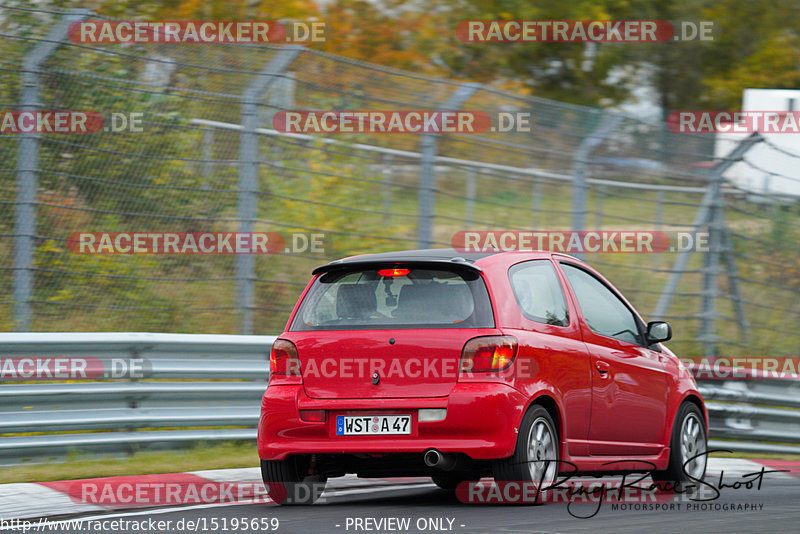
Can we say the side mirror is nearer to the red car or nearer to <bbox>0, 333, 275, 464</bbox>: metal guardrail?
the red car

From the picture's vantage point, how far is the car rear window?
283 inches

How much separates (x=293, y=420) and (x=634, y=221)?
7700 mm

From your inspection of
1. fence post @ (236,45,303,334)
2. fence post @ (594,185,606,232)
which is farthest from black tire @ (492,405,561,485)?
fence post @ (594,185,606,232)

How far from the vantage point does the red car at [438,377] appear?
23.0 ft

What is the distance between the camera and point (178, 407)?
10047mm

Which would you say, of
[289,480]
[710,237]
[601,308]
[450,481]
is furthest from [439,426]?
[710,237]

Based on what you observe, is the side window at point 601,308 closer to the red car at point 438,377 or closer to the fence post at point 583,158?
the red car at point 438,377

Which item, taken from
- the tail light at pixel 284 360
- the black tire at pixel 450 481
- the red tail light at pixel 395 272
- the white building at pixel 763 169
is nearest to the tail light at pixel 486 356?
the red tail light at pixel 395 272

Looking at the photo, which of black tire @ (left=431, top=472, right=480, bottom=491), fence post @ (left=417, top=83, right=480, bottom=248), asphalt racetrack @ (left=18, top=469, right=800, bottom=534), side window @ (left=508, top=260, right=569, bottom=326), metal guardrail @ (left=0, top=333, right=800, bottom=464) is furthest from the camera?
fence post @ (left=417, top=83, right=480, bottom=248)

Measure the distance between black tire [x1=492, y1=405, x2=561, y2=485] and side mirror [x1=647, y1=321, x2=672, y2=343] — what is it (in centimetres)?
155

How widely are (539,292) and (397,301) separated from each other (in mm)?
975

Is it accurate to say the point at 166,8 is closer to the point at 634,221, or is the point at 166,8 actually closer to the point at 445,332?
the point at 634,221

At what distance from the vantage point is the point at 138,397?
975 cm

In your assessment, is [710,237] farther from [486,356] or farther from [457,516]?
[457,516]
